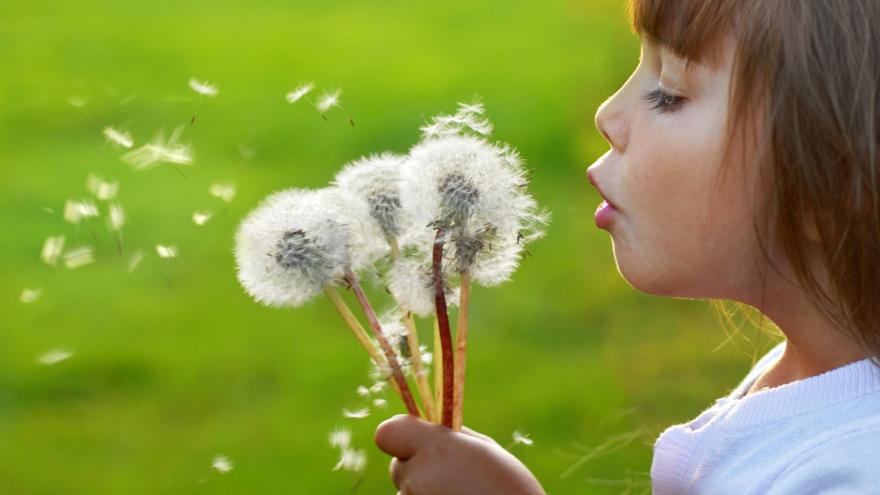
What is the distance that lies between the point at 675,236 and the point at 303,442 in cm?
124

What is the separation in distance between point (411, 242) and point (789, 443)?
0.98ft

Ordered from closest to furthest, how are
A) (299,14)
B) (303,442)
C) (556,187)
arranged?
(303,442) < (556,187) < (299,14)

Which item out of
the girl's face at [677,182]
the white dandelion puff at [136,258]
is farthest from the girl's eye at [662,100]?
the white dandelion puff at [136,258]

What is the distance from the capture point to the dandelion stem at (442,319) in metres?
0.88

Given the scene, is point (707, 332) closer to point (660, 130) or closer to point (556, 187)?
point (556, 187)

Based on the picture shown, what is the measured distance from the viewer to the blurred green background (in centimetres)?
200

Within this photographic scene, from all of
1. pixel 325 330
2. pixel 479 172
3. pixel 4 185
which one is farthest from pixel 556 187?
pixel 479 172

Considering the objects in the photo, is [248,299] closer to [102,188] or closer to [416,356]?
[102,188]

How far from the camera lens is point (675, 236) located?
86 cm

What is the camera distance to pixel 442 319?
0.89 m

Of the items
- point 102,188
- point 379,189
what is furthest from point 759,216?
point 102,188

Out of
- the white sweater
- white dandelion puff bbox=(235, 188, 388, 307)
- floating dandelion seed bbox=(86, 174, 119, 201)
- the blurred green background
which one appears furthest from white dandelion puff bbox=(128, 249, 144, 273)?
the white sweater

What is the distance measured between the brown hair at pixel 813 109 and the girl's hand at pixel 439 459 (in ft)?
0.84

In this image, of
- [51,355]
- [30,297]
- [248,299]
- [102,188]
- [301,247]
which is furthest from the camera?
[248,299]
